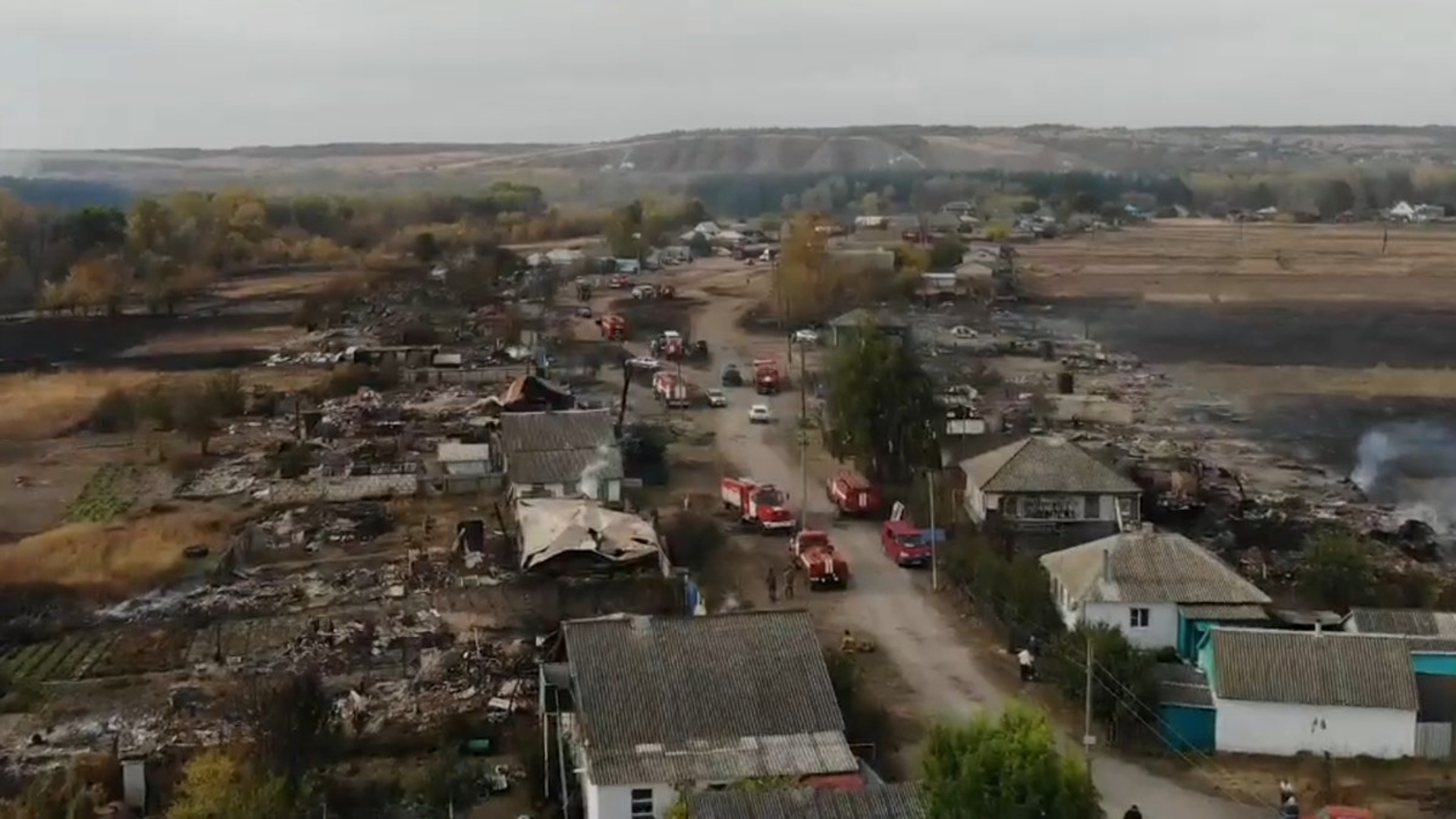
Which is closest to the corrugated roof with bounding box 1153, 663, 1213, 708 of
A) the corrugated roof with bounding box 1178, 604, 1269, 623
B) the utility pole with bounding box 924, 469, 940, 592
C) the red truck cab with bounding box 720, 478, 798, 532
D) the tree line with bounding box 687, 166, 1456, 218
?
the corrugated roof with bounding box 1178, 604, 1269, 623

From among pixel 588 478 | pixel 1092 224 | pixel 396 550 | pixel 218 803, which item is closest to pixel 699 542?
pixel 588 478

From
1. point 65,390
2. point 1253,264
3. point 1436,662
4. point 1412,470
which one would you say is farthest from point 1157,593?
point 1253,264

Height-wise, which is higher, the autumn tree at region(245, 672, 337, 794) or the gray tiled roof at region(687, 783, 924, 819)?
the gray tiled roof at region(687, 783, 924, 819)

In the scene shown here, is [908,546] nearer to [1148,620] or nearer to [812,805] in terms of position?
[1148,620]

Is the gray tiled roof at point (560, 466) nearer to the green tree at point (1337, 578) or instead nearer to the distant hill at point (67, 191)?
the green tree at point (1337, 578)

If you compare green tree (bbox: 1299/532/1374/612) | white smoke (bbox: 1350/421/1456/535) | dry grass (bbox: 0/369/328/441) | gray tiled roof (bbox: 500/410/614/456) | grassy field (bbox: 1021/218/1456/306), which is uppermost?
gray tiled roof (bbox: 500/410/614/456)

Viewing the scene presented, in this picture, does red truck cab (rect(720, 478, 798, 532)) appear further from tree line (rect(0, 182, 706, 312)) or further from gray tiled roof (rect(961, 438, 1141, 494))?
tree line (rect(0, 182, 706, 312))

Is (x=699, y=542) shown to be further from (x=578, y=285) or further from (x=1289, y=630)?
(x=578, y=285)
